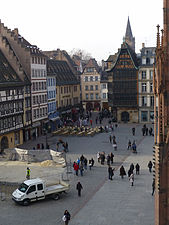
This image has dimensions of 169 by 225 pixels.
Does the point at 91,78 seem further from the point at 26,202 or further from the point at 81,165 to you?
the point at 26,202

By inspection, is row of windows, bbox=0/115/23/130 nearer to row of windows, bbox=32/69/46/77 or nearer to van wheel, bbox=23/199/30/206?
row of windows, bbox=32/69/46/77

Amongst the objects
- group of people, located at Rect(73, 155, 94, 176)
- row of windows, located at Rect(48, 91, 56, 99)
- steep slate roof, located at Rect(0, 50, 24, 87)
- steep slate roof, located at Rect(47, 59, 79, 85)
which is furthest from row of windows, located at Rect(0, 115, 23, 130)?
steep slate roof, located at Rect(47, 59, 79, 85)

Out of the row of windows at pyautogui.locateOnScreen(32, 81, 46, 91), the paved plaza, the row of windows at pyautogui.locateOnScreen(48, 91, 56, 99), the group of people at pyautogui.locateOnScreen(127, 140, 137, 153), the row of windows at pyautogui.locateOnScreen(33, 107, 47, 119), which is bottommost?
the paved plaza

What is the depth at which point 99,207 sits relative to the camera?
24.7 meters

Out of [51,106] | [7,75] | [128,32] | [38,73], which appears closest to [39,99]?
[38,73]

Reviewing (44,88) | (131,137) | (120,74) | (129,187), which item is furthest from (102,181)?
(120,74)

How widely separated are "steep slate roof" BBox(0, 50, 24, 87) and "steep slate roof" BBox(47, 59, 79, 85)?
19.4 meters

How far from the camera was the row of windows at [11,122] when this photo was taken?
149 ft

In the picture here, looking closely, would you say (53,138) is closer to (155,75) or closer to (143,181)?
(143,181)

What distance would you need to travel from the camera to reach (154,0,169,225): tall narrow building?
44.0 feet

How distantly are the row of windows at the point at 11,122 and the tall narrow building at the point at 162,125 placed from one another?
110 ft

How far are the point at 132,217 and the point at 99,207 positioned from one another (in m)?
3.02

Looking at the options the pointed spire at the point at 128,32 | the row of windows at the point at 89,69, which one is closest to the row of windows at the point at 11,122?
the row of windows at the point at 89,69

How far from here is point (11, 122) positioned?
157ft
